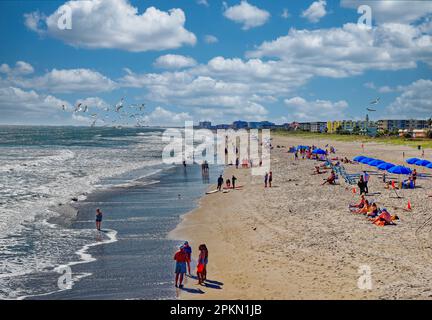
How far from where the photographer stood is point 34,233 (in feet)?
64.3

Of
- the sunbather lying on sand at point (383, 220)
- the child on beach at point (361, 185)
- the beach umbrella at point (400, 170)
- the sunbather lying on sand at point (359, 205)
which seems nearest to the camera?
the sunbather lying on sand at point (383, 220)

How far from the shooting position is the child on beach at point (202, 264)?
1298 centimetres

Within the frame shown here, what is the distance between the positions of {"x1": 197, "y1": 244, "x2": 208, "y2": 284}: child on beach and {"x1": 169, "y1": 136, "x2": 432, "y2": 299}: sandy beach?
0.29m

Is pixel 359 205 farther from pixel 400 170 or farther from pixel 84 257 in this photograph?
pixel 84 257

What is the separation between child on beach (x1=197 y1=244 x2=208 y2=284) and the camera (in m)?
13.0

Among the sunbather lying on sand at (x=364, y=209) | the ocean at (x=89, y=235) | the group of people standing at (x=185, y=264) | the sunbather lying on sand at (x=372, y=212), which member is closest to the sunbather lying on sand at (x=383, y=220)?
the sunbather lying on sand at (x=372, y=212)

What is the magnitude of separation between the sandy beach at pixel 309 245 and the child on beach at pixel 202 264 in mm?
295

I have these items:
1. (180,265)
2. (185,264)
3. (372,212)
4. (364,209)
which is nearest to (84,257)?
(185,264)

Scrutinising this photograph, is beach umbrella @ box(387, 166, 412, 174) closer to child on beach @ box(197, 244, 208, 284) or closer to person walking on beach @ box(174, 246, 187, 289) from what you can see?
child on beach @ box(197, 244, 208, 284)

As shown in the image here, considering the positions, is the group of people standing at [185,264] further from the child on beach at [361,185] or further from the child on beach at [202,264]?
the child on beach at [361,185]

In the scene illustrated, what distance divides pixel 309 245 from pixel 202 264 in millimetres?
4995

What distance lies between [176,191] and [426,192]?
17071mm
